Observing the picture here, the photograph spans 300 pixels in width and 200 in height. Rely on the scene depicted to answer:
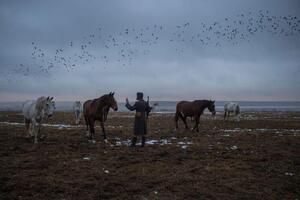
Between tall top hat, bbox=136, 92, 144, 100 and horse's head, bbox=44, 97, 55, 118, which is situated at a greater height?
tall top hat, bbox=136, 92, 144, 100

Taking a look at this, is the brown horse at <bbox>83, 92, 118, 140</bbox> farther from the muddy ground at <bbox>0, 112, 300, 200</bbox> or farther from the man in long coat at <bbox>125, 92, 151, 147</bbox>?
the muddy ground at <bbox>0, 112, 300, 200</bbox>

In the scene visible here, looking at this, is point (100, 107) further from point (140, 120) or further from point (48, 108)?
point (140, 120)

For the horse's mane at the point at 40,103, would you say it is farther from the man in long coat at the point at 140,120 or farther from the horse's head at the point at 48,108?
the man in long coat at the point at 140,120

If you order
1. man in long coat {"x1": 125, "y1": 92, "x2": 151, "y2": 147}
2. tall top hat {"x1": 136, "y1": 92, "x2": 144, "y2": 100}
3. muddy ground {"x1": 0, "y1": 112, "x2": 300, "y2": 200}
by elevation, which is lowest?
muddy ground {"x1": 0, "y1": 112, "x2": 300, "y2": 200}

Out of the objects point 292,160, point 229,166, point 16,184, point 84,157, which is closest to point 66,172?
point 16,184

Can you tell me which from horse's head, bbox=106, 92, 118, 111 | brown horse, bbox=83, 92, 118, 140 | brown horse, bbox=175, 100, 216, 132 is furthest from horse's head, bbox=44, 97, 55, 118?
brown horse, bbox=175, 100, 216, 132

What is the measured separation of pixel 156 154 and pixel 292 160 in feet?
17.2

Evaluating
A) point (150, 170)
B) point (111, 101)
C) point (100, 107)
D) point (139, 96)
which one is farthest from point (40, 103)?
point (150, 170)

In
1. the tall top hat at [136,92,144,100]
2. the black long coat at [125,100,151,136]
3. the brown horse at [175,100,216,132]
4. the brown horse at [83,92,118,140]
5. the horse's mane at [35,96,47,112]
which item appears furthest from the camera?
the brown horse at [175,100,216,132]

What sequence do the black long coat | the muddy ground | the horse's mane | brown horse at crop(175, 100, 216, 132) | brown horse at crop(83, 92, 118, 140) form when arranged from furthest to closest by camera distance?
brown horse at crop(175, 100, 216, 132), brown horse at crop(83, 92, 118, 140), the horse's mane, the black long coat, the muddy ground

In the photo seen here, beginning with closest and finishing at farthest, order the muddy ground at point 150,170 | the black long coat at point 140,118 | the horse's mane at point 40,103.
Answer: the muddy ground at point 150,170 < the black long coat at point 140,118 < the horse's mane at point 40,103

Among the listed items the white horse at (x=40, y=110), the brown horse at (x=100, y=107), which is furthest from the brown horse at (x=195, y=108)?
the white horse at (x=40, y=110)

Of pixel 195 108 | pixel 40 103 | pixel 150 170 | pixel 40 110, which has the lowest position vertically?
pixel 150 170

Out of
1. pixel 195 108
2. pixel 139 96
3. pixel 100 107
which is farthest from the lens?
pixel 195 108
